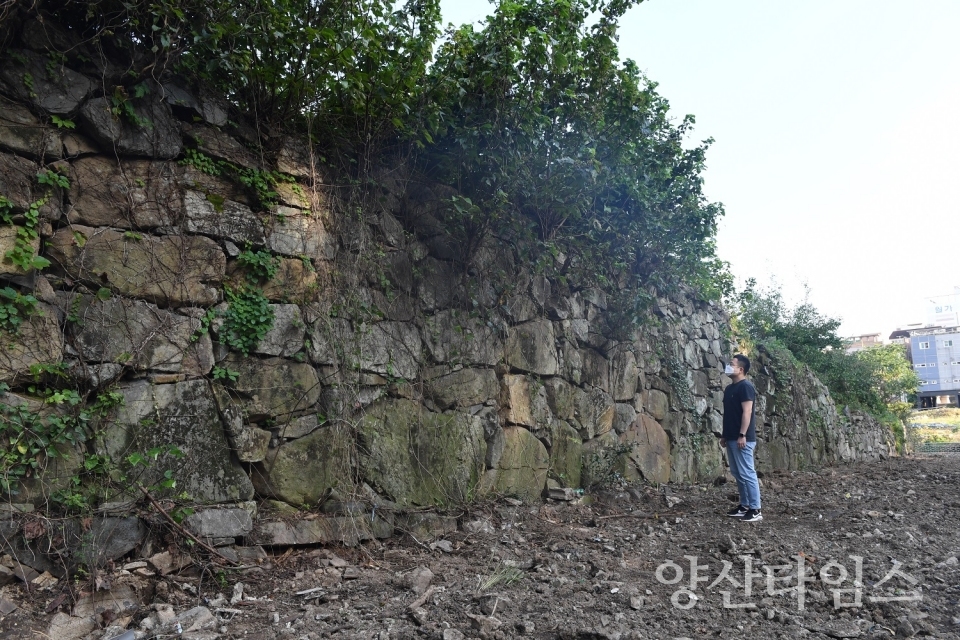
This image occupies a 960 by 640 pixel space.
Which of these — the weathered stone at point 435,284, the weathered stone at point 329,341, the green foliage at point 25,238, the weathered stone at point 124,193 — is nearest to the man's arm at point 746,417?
the weathered stone at point 435,284

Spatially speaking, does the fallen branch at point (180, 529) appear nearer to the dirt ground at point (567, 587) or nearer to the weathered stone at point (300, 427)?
the dirt ground at point (567, 587)

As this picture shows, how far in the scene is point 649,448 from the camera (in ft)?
22.4

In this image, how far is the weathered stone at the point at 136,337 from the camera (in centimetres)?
321

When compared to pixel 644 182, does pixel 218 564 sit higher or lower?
lower

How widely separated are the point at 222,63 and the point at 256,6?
16.0 inches

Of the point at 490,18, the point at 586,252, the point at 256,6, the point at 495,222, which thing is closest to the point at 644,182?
the point at 586,252

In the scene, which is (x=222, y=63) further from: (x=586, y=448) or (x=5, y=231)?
(x=586, y=448)

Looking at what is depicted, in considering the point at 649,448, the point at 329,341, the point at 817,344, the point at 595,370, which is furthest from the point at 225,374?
the point at 817,344

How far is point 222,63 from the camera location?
144 inches

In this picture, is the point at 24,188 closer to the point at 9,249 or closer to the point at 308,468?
the point at 9,249

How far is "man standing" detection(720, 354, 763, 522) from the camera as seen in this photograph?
5.14m

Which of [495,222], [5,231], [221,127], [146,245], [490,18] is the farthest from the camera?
[495,222]

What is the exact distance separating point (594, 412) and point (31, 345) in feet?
15.9

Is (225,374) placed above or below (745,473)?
above
